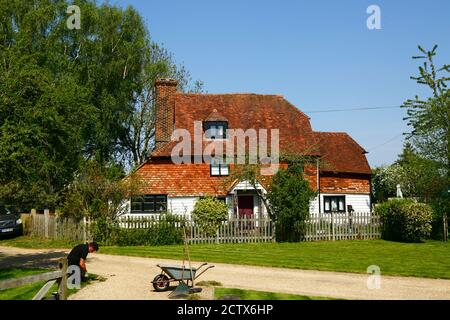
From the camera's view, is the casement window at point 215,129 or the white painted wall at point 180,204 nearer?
the white painted wall at point 180,204

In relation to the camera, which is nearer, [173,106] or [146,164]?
[146,164]

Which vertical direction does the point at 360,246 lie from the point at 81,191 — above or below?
below

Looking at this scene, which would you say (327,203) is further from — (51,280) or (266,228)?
(51,280)

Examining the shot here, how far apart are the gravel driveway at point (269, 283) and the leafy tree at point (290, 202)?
9107 mm

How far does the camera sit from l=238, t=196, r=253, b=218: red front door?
1362 inches

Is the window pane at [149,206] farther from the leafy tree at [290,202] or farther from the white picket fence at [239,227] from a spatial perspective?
the leafy tree at [290,202]

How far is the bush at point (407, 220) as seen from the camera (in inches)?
1112

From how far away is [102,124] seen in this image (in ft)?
135

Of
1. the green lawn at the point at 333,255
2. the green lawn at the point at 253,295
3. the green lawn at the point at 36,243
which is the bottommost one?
the green lawn at the point at 253,295

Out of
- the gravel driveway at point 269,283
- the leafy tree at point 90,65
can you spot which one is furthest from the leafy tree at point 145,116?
the gravel driveway at point 269,283

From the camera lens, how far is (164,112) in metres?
37.8
